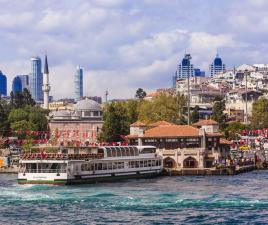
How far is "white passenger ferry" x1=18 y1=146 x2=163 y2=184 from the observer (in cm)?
7644

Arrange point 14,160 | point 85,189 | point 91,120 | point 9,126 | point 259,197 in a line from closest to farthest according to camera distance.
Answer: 1. point 259,197
2. point 85,189
3. point 14,160
4. point 9,126
5. point 91,120

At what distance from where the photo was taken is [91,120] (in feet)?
480

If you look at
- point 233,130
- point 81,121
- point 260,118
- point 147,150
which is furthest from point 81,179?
point 260,118

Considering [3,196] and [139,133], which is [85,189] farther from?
[139,133]

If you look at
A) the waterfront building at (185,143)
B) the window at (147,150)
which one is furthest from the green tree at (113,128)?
the window at (147,150)

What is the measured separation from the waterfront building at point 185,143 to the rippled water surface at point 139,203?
17.7 metres

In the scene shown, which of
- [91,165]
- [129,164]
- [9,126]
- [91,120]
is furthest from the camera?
[91,120]

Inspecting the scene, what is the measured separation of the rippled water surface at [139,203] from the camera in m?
51.2

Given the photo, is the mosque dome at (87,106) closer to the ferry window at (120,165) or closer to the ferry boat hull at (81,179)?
the ferry boat hull at (81,179)

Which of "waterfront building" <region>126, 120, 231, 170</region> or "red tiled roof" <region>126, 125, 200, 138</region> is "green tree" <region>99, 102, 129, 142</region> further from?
"red tiled roof" <region>126, 125, 200, 138</region>

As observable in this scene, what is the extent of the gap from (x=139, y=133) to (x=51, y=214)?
50169 mm

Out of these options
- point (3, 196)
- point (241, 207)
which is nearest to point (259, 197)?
point (241, 207)

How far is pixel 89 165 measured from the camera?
80562mm

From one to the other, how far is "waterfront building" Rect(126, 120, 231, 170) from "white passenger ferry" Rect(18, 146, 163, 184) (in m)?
5.06
